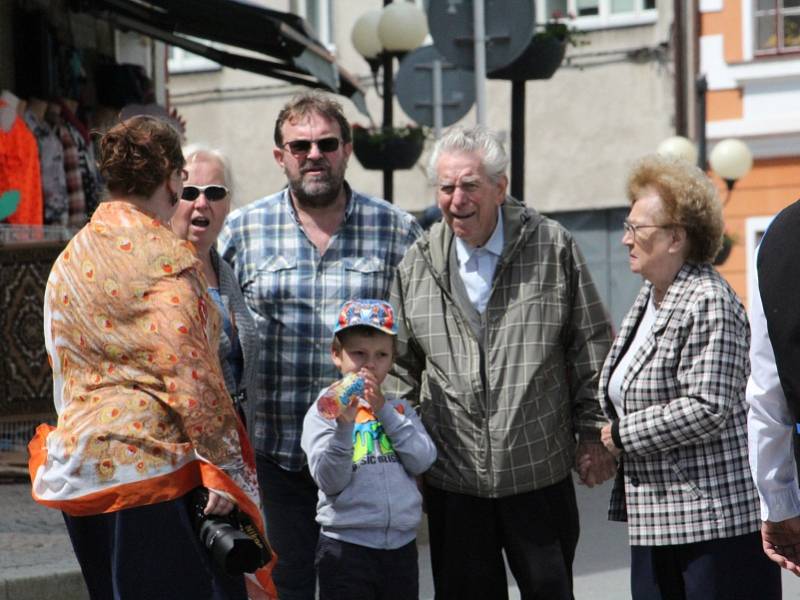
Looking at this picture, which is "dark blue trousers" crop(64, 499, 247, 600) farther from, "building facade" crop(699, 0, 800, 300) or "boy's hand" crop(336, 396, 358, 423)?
"building facade" crop(699, 0, 800, 300)

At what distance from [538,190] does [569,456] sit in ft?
66.2

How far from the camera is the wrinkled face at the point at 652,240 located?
5.45m

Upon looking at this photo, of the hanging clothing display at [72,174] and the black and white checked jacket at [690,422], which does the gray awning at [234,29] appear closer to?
the hanging clothing display at [72,174]

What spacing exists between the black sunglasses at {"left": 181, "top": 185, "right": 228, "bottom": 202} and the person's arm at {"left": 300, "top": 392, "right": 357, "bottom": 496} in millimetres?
880

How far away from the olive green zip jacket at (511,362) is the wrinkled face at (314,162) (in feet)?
1.63

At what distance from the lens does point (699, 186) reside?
18.1ft

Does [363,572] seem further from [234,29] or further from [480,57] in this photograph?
[234,29]

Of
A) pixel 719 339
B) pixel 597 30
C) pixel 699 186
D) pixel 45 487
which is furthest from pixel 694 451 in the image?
pixel 597 30

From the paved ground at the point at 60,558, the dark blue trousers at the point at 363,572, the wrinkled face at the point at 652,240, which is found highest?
the wrinkled face at the point at 652,240

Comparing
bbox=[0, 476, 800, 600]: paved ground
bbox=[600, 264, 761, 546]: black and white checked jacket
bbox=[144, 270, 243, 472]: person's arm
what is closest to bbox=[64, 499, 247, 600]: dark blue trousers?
bbox=[144, 270, 243, 472]: person's arm

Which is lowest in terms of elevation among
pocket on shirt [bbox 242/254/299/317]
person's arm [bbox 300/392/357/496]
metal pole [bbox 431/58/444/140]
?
person's arm [bbox 300/392/357/496]

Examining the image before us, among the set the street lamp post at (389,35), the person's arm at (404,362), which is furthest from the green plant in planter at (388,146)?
the person's arm at (404,362)

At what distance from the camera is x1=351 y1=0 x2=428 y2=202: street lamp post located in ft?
49.2

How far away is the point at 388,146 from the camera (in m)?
15.1
